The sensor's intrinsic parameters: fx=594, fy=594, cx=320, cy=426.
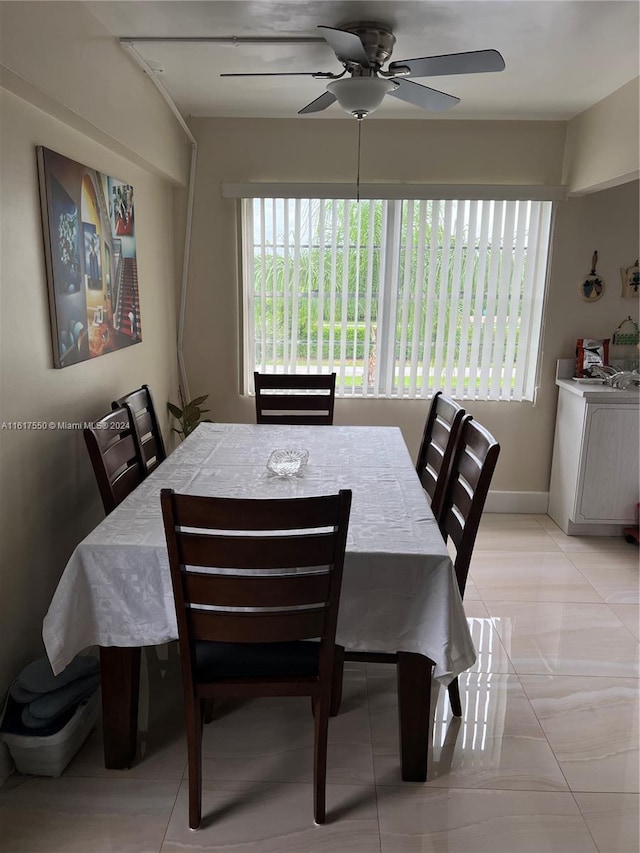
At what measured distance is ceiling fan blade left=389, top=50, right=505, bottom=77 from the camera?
186cm

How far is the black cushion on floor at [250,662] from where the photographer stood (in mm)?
1576

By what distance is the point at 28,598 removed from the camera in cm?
197

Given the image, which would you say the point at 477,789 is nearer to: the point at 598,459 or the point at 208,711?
the point at 208,711

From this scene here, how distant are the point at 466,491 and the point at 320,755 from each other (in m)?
0.91

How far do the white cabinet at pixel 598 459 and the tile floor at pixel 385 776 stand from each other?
1.11m

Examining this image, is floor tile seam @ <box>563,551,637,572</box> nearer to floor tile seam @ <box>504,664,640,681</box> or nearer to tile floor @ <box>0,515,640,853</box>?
tile floor @ <box>0,515,640,853</box>

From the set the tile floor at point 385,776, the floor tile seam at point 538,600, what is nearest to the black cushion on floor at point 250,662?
the tile floor at point 385,776

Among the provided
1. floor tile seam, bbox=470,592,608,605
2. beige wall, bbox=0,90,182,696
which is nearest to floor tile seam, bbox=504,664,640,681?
floor tile seam, bbox=470,592,608,605

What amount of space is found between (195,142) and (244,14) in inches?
57.7

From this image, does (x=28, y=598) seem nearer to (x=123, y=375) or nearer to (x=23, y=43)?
(x=123, y=375)

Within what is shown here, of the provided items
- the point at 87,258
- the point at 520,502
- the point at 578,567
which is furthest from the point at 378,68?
the point at 520,502

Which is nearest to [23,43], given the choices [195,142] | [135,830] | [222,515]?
[222,515]

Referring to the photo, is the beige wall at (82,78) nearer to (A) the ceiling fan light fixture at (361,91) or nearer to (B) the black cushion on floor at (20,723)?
(A) the ceiling fan light fixture at (361,91)

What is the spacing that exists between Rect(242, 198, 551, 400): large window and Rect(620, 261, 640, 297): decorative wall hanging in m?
0.48
